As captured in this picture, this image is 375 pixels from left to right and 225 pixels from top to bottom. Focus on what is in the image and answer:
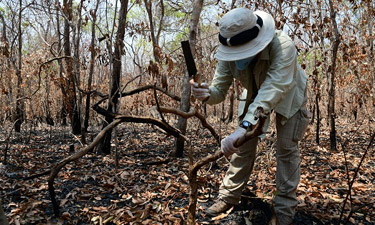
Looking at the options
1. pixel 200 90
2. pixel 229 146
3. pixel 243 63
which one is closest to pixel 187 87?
pixel 200 90

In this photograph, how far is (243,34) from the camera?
71.2 inches

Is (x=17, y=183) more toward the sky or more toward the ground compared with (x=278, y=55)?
more toward the ground

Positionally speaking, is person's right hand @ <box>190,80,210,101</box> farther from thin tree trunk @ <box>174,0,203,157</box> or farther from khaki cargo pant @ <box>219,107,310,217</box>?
thin tree trunk @ <box>174,0,203,157</box>

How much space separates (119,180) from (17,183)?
3.87ft

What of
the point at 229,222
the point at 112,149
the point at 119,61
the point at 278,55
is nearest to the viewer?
the point at 278,55

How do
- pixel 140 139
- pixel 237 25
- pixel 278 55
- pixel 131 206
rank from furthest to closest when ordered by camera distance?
pixel 140 139, pixel 131 206, pixel 278 55, pixel 237 25

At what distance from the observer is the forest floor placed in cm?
242

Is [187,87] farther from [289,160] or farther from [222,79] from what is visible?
[289,160]

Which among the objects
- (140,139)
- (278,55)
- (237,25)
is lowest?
(140,139)

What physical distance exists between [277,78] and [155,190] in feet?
6.29

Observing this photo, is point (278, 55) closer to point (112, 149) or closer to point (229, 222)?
point (229, 222)

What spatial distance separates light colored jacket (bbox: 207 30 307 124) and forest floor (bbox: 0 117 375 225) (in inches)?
20.4


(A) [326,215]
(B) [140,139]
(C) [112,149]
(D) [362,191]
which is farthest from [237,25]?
(B) [140,139]

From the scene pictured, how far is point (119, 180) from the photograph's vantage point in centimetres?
319
